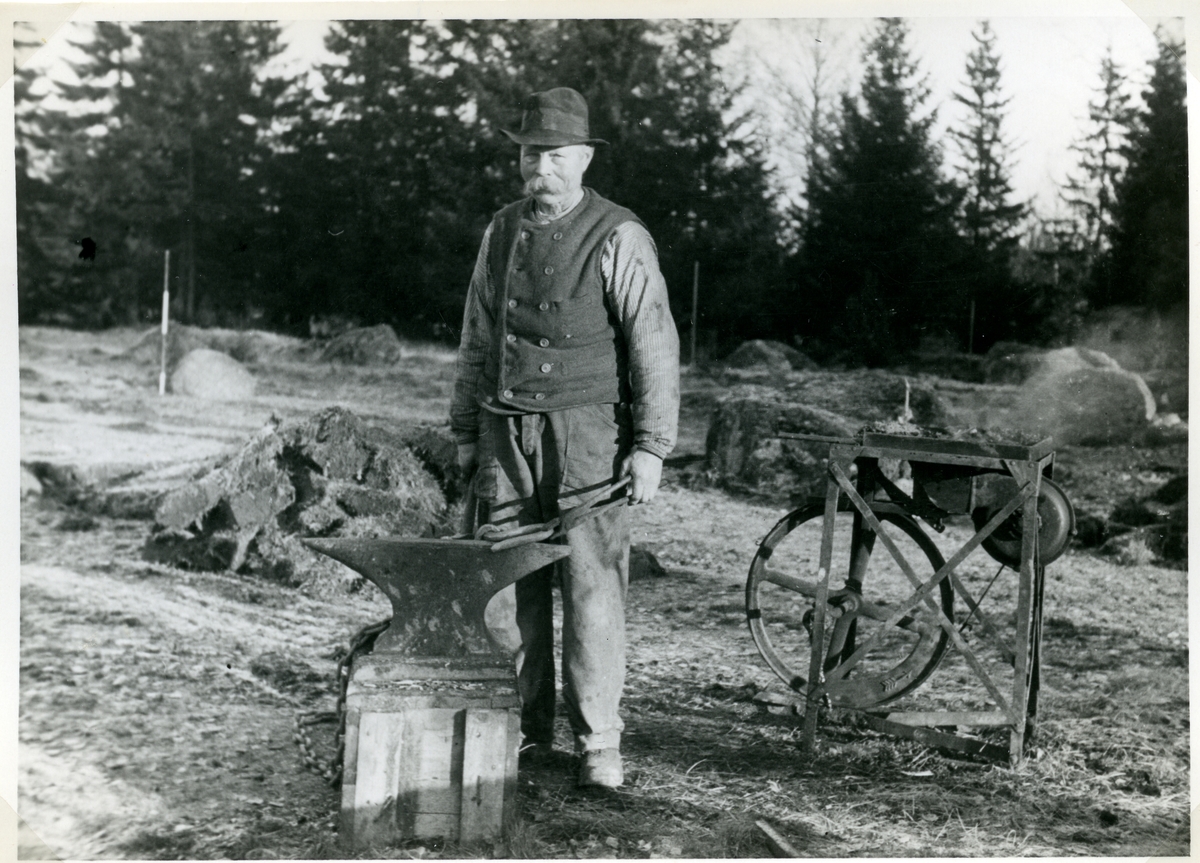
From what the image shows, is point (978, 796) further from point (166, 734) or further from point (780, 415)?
point (780, 415)

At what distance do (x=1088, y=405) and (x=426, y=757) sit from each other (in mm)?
4723

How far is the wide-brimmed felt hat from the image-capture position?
3430 millimetres

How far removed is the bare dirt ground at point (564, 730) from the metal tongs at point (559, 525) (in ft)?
2.83

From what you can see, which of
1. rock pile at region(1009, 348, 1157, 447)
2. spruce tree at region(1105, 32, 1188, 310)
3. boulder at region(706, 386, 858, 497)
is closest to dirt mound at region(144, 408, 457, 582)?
boulder at region(706, 386, 858, 497)

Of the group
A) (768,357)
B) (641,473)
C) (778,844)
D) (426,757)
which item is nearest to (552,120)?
(641,473)

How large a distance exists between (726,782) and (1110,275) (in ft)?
11.3

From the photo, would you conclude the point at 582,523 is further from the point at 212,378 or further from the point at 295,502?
the point at 212,378

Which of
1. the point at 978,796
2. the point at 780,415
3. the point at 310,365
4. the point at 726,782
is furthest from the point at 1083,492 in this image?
the point at 310,365

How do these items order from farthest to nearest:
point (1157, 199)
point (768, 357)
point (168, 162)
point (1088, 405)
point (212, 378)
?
point (768, 357), point (212, 378), point (1088, 405), point (168, 162), point (1157, 199)

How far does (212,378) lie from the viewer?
6973 millimetres

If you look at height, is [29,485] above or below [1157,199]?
below

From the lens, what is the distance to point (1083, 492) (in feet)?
21.0

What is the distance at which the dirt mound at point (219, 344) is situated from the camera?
653 cm

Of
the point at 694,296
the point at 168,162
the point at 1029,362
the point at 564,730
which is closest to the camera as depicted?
the point at 564,730
